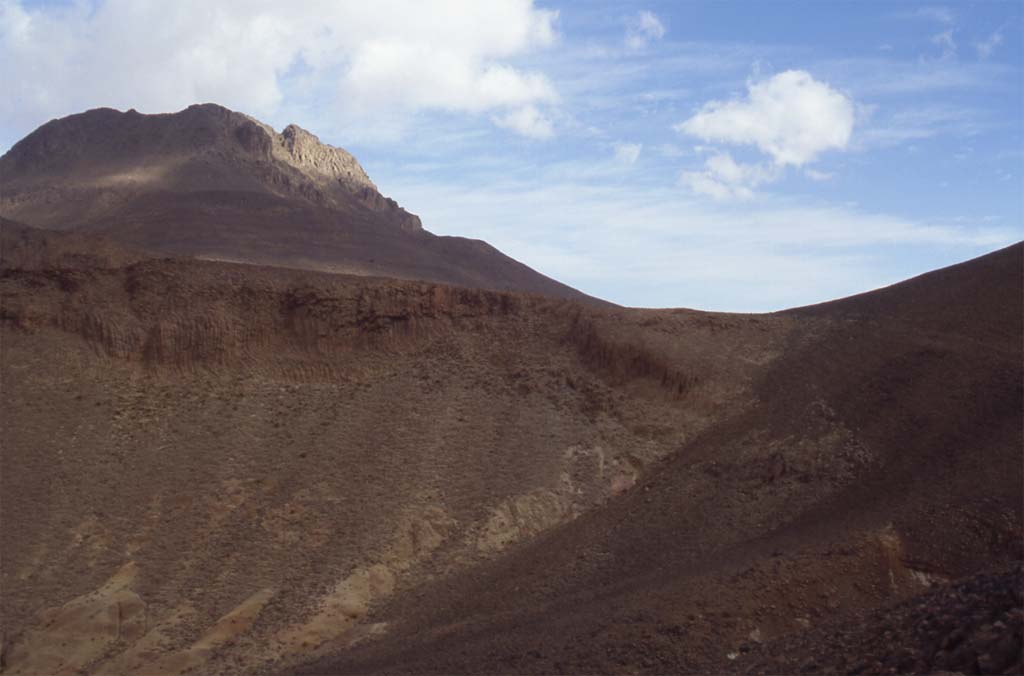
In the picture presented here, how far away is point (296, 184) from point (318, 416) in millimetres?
48904

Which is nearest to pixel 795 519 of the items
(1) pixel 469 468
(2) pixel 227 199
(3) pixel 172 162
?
(1) pixel 469 468

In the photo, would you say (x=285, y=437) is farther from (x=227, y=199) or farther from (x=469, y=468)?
(x=227, y=199)

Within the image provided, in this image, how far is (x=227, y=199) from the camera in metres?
57.1

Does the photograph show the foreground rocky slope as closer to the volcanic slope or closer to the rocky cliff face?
the volcanic slope

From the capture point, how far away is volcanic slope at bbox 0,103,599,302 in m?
51.3

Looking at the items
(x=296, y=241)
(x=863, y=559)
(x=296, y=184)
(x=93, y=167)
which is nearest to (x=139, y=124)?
(x=93, y=167)

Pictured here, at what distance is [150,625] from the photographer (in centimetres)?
1895

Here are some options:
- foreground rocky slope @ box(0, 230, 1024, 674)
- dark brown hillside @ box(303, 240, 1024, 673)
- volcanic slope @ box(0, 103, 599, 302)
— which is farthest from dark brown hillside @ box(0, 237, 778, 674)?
volcanic slope @ box(0, 103, 599, 302)

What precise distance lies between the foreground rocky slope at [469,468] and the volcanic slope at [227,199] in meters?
19.7

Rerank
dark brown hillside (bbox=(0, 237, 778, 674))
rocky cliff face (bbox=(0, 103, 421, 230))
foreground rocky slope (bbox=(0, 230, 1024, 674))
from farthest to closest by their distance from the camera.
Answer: rocky cliff face (bbox=(0, 103, 421, 230)), dark brown hillside (bbox=(0, 237, 778, 674)), foreground rocky slope (bbox=(0, 230, 1024, 674))

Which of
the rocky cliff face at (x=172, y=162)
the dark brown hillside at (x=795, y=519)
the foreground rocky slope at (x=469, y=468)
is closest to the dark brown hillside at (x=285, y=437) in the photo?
the foreground rocky slope at (x=469, y=468)

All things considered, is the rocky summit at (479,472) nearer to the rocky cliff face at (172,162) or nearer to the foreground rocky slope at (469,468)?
the foreground rocky slope at (469,468)

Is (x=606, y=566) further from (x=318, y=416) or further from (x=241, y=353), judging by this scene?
(x=241, y=353)

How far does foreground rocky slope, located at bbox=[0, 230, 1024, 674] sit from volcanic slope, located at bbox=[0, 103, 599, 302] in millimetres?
19695
